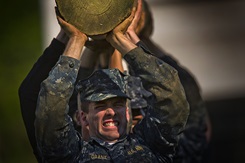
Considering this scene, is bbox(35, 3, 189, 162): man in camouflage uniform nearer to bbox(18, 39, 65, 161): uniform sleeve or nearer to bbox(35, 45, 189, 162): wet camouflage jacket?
bbox(35, 45, 189, 162): wet camouflage jacket

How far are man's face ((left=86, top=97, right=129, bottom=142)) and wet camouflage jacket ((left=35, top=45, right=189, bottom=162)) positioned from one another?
50 millimetres

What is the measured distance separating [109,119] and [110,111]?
1.8 inches

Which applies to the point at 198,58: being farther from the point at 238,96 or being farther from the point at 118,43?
the point at 118,43

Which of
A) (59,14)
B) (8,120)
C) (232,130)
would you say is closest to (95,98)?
(59,14)

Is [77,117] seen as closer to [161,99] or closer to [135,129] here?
[135,129]

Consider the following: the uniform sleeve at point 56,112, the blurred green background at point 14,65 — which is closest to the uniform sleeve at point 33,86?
the uniform sleeve at point 56,112

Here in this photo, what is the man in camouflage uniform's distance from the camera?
6277mm

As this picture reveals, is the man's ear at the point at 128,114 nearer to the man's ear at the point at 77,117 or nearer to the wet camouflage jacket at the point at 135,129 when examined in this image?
the wet camouflage jacket at the point at 135,129

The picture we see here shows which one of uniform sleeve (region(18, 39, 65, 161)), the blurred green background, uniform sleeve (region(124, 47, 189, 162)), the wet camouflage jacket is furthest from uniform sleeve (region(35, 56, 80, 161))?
the blurred green background

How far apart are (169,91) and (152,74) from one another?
13cm

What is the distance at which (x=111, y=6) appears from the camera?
6586 mm

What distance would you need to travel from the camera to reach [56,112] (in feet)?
20.5

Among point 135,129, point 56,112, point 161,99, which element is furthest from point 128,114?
point 56,112

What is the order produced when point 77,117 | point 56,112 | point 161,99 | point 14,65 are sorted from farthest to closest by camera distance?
point 14,65 < point 77,117 < point 161,99 < point 56,112
